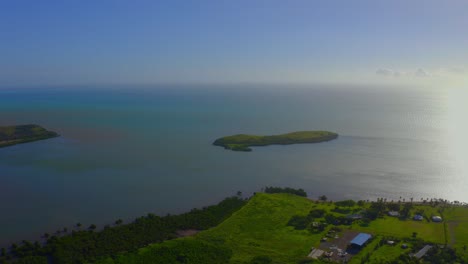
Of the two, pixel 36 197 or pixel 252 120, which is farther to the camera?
pixel 252 120

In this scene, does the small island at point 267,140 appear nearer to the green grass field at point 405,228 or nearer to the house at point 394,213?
the house at point 394,213

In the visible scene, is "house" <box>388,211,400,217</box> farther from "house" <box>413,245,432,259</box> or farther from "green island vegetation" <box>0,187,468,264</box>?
"house" <box>413,245,432,259</box>

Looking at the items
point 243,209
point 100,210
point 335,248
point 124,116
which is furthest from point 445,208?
point 124,116

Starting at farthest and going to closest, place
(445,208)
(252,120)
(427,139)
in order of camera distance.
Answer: (252,120)
(427,139)
(445,208)

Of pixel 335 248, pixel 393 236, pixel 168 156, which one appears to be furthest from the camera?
pixel 168 156

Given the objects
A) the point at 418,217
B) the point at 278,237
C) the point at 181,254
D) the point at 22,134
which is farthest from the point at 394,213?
the point at 22,134

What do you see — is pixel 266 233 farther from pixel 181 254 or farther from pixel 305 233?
pixel 181 254

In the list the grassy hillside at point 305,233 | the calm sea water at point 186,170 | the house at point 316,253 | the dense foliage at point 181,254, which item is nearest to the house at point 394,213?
the grassy hillside at point 305,233

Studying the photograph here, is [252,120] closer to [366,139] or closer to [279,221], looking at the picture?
[366,139]
